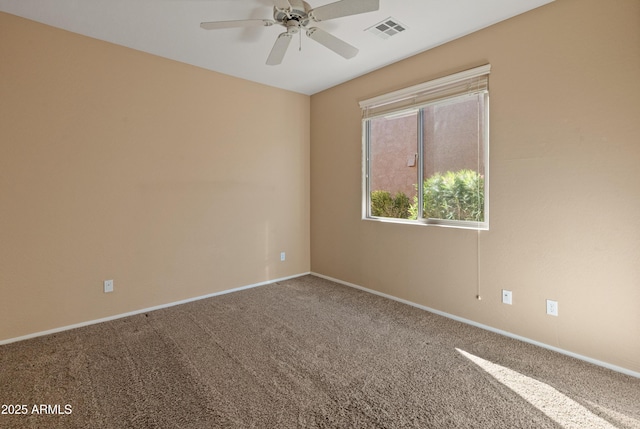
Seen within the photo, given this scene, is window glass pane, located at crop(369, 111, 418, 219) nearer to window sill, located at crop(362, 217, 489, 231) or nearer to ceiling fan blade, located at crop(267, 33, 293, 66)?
window sill, located at crop(362, 217, 489, 231)

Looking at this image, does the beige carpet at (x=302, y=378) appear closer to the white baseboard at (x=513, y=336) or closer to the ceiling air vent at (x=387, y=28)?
the white baseboard at (x=513, y=336)

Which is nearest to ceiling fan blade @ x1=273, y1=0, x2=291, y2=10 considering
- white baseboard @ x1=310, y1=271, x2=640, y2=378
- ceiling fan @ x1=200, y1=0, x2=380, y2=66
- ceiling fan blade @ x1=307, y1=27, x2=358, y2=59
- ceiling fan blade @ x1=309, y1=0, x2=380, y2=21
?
ceiling fan @ x1=200, y1=0, x2=380, y2=66

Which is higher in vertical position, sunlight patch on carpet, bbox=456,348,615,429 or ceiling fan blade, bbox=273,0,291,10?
ceiling fan blade, bbox=273,0,291,10

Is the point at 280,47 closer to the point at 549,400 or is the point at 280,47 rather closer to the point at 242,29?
the point at 242,29

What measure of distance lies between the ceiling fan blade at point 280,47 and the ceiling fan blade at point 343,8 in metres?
0.29

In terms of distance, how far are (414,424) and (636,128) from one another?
92.4 inches

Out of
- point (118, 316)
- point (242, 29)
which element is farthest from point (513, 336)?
point (118, 316)

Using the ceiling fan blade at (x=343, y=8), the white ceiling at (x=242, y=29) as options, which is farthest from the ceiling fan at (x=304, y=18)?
the white ceiling at (x=242, y=29)

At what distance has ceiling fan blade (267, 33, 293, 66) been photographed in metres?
2.33

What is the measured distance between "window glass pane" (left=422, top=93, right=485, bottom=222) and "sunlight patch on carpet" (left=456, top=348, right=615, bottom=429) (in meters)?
1.28

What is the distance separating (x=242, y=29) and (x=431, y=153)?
7.10 feet

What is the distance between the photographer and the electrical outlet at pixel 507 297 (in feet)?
8.59

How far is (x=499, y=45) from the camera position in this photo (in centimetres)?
260

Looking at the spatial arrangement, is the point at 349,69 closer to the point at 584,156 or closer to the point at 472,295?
the point at 584,156
